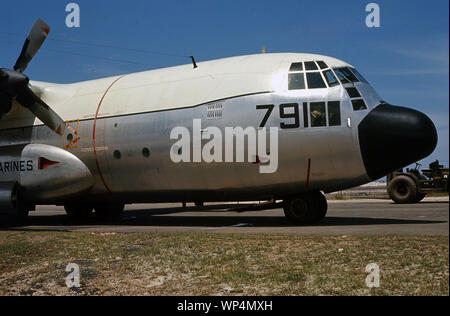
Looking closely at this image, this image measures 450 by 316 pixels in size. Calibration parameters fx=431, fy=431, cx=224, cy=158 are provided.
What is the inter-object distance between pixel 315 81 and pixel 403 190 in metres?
13.8

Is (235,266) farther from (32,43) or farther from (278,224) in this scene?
(32,43)

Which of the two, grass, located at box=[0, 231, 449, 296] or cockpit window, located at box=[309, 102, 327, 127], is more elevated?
cockpit window, located at box=[309, 102, 327, 127]

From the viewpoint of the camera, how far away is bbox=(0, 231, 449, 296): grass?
649cm

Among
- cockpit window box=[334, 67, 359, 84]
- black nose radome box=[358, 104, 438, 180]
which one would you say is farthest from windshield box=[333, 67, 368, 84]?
black nose radome box=[358, 104, 438, 180]

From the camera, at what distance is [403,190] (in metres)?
24.7

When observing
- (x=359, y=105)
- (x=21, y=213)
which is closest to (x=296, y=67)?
Answer: (x=359, y=105)

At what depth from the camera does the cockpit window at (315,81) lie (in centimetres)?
1366

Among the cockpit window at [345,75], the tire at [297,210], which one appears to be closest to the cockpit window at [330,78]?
the cockpit window at [345,75]

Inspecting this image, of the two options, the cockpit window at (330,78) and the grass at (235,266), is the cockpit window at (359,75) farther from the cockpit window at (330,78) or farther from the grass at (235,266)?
the grass at (235,266)

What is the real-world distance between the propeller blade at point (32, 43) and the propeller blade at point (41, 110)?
1.25 metres

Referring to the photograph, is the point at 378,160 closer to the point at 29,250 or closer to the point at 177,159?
the point at 177,159

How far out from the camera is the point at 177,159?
14.9m

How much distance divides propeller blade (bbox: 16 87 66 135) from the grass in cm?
783

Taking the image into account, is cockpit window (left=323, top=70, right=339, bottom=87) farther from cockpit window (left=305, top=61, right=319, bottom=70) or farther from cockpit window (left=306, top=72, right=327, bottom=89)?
cockpit window (left=305, top=61, right=319, bottom=70)
